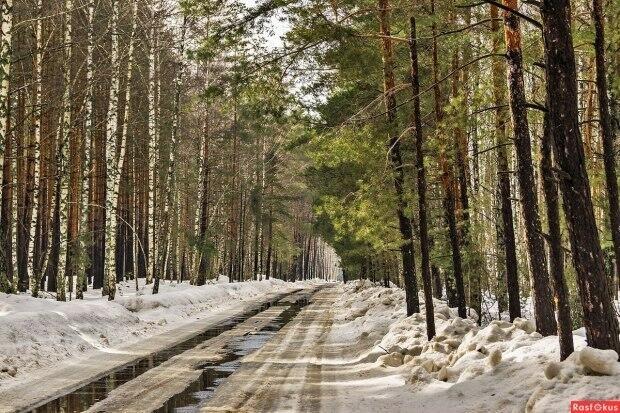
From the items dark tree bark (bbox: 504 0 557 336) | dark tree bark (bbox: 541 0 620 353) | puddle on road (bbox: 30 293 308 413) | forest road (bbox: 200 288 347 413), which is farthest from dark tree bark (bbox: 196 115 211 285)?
dark tree bark (bbox: 541 0 620 353)

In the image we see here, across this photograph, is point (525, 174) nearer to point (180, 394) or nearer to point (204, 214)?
point (180, 394)

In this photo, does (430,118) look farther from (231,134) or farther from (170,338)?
(231,134)

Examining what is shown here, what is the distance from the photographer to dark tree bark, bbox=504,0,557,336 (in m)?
8.58

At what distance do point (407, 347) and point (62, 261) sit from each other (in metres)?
11.6

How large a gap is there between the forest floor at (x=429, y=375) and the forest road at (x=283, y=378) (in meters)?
0.02

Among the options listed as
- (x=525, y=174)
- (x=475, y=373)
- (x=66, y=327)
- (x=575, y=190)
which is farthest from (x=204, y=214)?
(x=575, y=190)

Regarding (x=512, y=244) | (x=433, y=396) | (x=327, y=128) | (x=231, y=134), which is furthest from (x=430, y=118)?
(x=231, y=134)

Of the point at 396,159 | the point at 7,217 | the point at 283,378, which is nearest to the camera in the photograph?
the point at 283,378

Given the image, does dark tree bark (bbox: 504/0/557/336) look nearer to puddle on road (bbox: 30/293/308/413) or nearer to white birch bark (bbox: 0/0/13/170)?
puddle on road (bbox: 30/293/308/413)

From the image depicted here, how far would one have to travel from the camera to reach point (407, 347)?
1132cm

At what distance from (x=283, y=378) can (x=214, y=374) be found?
1.24 m

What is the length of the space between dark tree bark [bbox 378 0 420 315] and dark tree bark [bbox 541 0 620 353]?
6.36 metres

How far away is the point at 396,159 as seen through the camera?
1417 centimetres

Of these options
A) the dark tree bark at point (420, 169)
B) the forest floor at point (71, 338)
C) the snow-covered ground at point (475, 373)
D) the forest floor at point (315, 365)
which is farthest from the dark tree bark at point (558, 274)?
the forest floor at point (71, 338)
